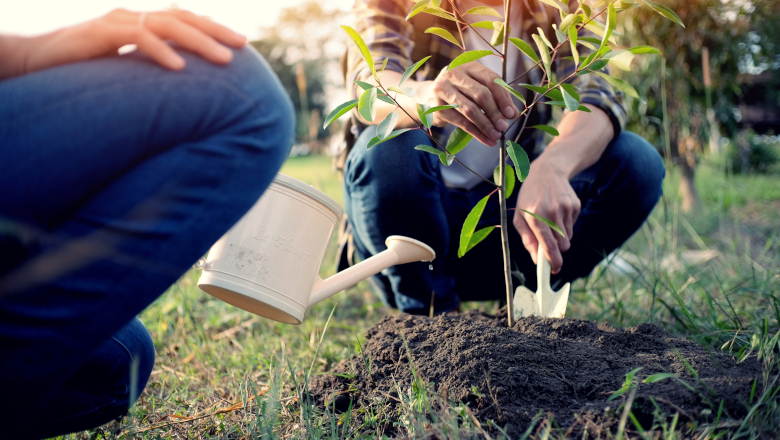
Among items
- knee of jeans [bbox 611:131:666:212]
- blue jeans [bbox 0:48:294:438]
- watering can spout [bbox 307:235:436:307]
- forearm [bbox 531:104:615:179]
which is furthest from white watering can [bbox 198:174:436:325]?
knee of jeans [bbox 611:131:666:212]

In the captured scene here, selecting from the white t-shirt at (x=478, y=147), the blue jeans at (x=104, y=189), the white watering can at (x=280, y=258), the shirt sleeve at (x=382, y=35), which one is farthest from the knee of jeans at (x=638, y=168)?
the blue jeans at (x=104, y=189)

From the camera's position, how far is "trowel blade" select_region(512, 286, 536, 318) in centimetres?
126

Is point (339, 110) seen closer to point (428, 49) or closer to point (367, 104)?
point (367, 104)

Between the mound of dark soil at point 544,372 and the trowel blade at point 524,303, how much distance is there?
16cm

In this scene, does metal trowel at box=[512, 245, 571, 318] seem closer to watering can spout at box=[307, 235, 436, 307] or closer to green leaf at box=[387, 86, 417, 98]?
watering can spout at box=[307, 235, 436, 307]

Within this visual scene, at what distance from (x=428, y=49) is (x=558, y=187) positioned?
0.71m

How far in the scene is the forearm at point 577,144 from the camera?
4.17 ft

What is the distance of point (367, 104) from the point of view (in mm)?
832

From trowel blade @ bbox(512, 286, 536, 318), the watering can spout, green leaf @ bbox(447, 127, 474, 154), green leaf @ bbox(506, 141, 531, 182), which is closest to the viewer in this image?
green leaf @ bbox(506, 141, 531, 182)

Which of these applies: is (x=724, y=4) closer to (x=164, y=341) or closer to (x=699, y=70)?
(x=699, y=70)

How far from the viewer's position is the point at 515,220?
4.06 ft

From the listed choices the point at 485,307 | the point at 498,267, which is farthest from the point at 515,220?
the point at 485,307

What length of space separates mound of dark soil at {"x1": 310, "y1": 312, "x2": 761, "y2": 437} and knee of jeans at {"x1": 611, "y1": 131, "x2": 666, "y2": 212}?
0.55 metres

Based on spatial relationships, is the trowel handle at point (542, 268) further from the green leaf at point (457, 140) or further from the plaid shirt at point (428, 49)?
the plaid shirt at point (428, 49)
